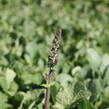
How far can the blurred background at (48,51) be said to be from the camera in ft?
8.89

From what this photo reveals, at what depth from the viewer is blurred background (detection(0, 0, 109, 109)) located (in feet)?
8.89

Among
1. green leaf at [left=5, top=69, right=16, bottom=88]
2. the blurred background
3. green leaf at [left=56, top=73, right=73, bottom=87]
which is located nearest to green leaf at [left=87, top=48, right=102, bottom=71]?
the blurred background

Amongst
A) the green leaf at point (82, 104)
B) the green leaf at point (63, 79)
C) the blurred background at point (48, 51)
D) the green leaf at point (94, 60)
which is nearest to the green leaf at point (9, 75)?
the blurred background at point (48, 51)

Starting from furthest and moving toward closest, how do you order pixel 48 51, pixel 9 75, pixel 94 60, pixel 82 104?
1. pixel 94 60
2. pixel 9 75
3. pixel 82 104
4. pixel 48 51

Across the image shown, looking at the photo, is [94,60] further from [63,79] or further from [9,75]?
[9,75]

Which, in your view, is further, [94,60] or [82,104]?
[94,60]

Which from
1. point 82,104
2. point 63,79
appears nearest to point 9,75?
point 63,79

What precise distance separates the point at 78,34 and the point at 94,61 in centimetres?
175

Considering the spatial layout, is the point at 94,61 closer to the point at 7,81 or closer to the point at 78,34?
the point at 7,81

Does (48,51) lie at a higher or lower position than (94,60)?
higher

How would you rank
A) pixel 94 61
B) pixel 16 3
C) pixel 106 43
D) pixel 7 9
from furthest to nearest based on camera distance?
pixel 16 3 → pixel 7 9 → pixel 106 43 → pixel 94 61

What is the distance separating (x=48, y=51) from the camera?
202 centimetres

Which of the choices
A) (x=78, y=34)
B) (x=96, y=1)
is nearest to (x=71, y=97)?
(x=78, y=34)

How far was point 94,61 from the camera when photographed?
329 cm
